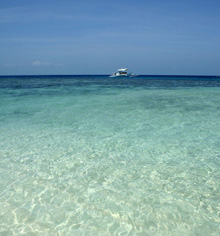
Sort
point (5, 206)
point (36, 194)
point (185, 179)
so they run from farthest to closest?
point (185, 179) → point (36, 194) → point (5, 206)

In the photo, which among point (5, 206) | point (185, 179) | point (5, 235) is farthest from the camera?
point (185, 179)

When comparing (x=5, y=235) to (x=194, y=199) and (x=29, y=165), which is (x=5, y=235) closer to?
(x=29, y=165)

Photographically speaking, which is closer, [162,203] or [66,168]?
[162,203]

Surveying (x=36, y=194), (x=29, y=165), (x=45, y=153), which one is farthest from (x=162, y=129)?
(x=36, y=194)

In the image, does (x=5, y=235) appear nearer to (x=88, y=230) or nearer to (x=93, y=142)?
(x=88, y=230)

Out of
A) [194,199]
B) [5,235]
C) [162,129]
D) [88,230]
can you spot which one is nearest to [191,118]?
[162,129]

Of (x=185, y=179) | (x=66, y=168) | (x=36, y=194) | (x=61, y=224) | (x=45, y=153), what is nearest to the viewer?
(x=61, y=224)

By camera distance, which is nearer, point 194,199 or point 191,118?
point 194,199

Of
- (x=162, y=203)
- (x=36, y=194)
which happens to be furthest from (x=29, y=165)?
(x=162, y=203)

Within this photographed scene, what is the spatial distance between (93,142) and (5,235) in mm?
4127

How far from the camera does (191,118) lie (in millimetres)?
10516

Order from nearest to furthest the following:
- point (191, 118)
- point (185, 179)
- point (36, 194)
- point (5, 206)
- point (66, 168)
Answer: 1. point (5, 206)
2. point (36, 194)
3. point (185, 179)
4. point (66, 168)
5. point (191, 118)

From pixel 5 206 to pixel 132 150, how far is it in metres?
3.58

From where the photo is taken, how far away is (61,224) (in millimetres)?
3383
